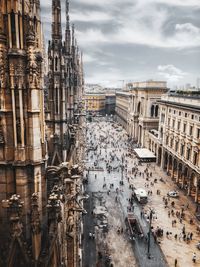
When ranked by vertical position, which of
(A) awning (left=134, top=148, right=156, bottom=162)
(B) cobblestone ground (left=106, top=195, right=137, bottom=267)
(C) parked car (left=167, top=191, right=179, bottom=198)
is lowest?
(B) cobblestone ground (left=106, top=195, right=137, bottom=267)

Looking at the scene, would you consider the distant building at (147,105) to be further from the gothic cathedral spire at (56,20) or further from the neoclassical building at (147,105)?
the gothic cathedral spire at (56,20)

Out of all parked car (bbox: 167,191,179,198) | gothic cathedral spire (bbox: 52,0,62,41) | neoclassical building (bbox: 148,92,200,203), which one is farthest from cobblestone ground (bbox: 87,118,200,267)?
gothic cathedral spire (bbox: 52,0,62,41)

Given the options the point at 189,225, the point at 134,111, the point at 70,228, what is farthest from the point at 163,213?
the point at 134,111

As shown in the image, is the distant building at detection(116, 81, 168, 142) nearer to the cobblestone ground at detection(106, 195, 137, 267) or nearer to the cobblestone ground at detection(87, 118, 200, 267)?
the cobblestone ground at detection(87, 118, 200, 267)

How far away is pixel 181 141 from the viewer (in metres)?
47.6

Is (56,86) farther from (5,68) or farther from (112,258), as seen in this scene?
(112,258)

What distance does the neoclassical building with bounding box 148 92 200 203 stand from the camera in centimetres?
4194

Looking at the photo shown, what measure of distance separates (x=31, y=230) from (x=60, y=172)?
91.4 inches

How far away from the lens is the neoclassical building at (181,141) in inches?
1651

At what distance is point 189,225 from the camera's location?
3356 cm

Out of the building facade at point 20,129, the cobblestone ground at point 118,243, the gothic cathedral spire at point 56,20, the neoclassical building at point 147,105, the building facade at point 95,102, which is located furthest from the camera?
the building facade at point 95,102

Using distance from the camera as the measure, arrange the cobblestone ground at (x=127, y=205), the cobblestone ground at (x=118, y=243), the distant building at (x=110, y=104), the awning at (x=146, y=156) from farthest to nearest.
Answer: the distant building at (x=110, y=104) < the awning at (x=146, y=156) < the cobblestone ground at (x=127, y=205) < the cobblestone ground at (x=118, y=243)

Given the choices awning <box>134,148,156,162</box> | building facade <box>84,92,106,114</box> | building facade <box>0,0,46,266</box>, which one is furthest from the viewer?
building facade <box>84,92,106,114</box>

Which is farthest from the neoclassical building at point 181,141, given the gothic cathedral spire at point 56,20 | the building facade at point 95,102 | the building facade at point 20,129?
the building facade at point 95,102
